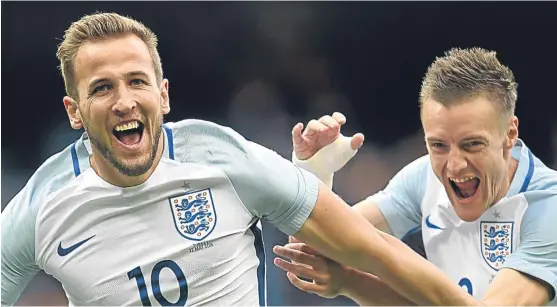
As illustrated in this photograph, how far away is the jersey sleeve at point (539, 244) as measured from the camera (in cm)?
258

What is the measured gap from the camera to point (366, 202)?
3.17 meters

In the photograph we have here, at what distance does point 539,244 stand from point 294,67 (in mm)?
1993

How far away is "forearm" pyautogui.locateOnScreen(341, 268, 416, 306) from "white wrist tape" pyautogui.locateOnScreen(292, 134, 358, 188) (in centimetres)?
36

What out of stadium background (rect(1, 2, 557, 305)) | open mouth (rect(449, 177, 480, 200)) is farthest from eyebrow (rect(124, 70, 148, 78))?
stadium background (rect(1, 2, 557, 305))

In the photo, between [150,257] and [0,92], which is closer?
[150,257]

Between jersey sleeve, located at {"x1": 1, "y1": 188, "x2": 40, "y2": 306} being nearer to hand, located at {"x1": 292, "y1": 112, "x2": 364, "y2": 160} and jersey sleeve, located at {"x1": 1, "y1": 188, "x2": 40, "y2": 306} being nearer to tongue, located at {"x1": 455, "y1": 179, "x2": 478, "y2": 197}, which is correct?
hand, located at {"x1": 292, "y1": 112, "x2": 364, "y2": 160}

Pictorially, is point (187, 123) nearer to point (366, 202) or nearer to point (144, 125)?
point (144, 125)

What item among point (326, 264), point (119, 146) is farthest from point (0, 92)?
point (326, 264)

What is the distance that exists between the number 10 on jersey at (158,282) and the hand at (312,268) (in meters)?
0.35

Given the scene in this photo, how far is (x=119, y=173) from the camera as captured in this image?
2.33m

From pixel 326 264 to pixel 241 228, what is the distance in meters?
0.37

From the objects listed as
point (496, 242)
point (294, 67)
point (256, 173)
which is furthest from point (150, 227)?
point (294, 67)

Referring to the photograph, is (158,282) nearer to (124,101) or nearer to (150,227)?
(150,227)

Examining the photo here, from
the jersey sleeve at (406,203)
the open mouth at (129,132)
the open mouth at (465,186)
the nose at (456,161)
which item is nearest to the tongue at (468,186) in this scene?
the open mouth at (465,186)
